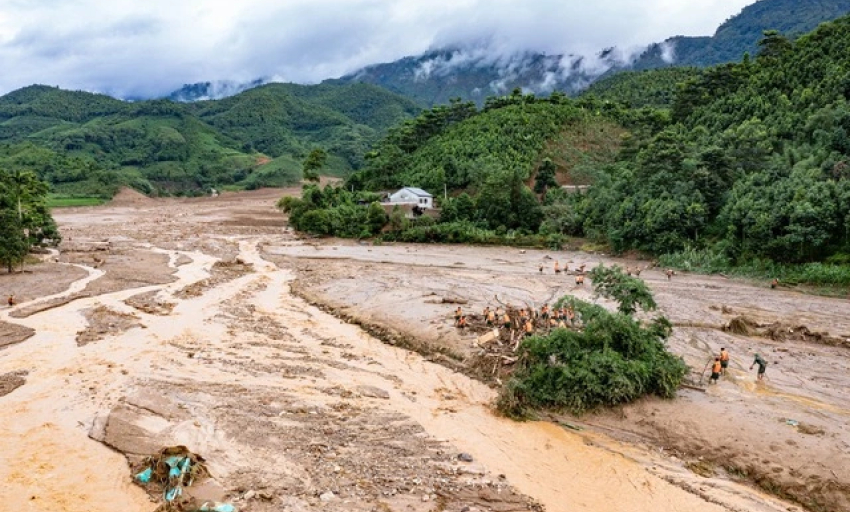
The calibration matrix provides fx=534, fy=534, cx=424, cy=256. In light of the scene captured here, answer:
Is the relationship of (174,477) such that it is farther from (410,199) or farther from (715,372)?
(410,199)

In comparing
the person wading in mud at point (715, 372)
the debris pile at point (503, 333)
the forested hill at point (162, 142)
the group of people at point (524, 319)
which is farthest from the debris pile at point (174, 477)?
the forested hill at point (162, 142)

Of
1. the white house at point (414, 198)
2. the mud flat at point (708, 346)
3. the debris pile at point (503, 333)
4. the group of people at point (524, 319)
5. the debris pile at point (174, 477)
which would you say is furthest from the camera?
the white house at point (414, 198)

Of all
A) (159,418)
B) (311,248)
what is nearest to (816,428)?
(159,418)

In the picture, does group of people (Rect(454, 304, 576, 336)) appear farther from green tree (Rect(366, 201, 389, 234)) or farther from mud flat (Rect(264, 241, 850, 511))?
green tree (Rect(366, 201, 389, 234))

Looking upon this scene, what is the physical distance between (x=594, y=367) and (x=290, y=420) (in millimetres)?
8493

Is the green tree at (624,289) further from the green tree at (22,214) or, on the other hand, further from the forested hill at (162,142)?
the forested hill at (162,142)

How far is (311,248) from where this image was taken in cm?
5456

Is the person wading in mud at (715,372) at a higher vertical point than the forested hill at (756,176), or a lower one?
lower

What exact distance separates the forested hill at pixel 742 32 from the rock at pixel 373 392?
16667 cm

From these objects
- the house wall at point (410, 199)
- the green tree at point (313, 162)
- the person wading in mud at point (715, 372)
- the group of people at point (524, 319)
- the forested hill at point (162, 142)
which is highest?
the forested hill at point (162, 142)

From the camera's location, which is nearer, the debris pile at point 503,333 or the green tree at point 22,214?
the debris pile at point 503,333

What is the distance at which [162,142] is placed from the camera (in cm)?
14812

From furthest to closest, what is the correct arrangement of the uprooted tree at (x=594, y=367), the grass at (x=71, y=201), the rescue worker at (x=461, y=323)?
the grass at (x=71, y=201)
the rescue worker at (x=461, y=323)
the uprooted tree at (x=594, y=367)

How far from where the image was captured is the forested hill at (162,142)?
115 meters
